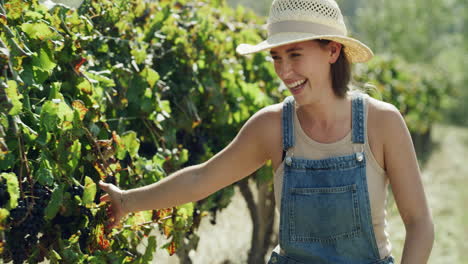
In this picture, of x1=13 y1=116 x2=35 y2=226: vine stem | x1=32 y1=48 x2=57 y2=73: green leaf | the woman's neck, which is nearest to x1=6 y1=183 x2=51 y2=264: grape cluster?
x1=13 y1=116 x2=35 y2=226: vine stem

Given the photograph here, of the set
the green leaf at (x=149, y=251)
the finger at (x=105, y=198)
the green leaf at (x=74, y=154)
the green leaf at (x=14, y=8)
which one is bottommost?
the green leaf at (x=149, y=251)

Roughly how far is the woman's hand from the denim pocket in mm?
657

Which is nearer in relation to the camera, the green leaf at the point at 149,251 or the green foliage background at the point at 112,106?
the green foliage background at the point at 112,106

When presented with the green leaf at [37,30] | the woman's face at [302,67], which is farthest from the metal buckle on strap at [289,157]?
the green leaf at [37,30]

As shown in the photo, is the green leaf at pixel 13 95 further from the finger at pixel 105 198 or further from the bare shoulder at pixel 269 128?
the bare shoulder at pixel 269 128

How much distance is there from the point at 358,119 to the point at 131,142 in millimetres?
934

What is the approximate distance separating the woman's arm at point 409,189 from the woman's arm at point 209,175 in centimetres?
48

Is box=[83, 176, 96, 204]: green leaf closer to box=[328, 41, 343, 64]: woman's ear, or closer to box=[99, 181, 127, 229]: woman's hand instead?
box=[99, 181, 127, 229]: woman's hand

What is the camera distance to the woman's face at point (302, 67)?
2467mm

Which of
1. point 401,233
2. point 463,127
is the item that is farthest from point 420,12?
point 401,233

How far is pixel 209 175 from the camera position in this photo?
2664 millimetres

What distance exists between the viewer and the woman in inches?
97.6

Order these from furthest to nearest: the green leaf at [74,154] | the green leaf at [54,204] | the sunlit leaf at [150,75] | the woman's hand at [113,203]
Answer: the sunlit leaf at [150,75] → the woman's hand at [113,203] → the green leaf at [74,154] → the green leaf at [54,204]

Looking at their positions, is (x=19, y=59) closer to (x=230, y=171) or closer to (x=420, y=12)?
(x=230, y=171)
